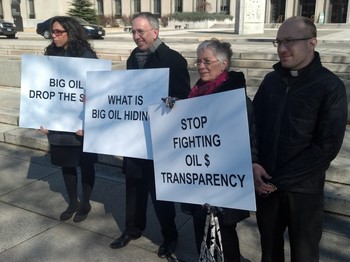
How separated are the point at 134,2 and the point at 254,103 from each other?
51.7 m

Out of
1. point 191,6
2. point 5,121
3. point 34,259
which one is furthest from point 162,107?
point 191,6

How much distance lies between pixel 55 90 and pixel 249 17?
21409 mm

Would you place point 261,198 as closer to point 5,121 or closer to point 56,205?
point 56,205

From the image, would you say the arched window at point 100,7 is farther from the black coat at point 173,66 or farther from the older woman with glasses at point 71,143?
the black coat at point 173,66

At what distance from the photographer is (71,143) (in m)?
3.64

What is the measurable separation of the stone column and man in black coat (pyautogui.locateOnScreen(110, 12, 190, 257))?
68.0 feet

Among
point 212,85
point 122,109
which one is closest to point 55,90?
point 122,109

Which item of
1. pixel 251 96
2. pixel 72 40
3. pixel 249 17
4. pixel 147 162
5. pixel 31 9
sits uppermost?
pixel 31 9

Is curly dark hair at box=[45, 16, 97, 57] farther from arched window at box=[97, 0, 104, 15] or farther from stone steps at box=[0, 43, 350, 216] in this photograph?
arched window at box=[97, 0, 104, 15]

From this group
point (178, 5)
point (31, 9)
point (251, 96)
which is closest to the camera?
point (251, 96)

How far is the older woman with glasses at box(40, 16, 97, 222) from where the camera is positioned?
3426mm

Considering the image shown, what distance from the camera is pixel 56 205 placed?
437 cm

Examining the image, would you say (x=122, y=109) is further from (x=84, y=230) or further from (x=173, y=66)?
(x=84, y=230)

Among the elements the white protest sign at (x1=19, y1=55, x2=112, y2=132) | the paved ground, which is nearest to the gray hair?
the white protest sign at (x1=19, y1=55, x2=112, y2=132)
